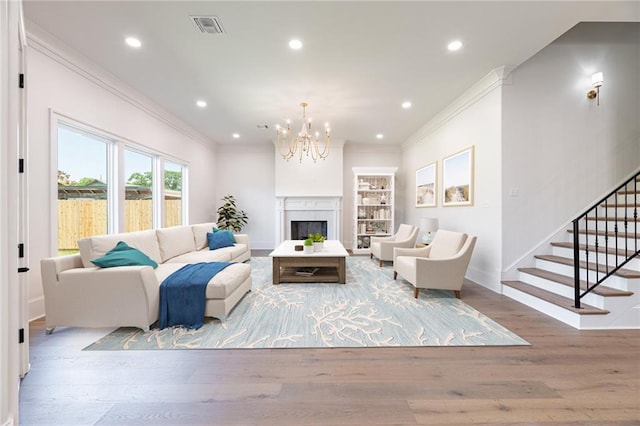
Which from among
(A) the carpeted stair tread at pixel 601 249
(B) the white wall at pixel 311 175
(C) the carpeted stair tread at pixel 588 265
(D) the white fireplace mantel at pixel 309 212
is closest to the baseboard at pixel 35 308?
(D) the white fireplace mantel at pixel 309 212

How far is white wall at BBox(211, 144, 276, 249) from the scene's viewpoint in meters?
7.89

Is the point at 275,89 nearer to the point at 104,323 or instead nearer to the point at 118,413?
the point at 104,323

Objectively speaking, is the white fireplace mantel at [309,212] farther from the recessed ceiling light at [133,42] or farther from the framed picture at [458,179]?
the recessed ceiling light at [133,42]

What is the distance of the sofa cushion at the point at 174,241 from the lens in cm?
410

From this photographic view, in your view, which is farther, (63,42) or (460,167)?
(460,167)

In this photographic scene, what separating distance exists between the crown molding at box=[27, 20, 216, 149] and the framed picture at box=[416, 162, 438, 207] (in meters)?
5.58

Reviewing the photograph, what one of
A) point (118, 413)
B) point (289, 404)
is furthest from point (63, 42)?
point (289, 404)

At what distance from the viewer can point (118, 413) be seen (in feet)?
5.26

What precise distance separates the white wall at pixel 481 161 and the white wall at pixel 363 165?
94.3 inches

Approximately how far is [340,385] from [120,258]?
244 centimetres

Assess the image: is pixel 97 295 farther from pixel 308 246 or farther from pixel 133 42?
pixel 133 42

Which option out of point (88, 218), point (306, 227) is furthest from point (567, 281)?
point (88, 218)

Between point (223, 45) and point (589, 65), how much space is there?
4.98m

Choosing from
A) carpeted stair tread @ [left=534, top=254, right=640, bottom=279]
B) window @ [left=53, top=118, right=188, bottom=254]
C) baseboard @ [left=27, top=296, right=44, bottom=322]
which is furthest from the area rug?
window @ [left=53, top=118, right=188, bottom=254]
